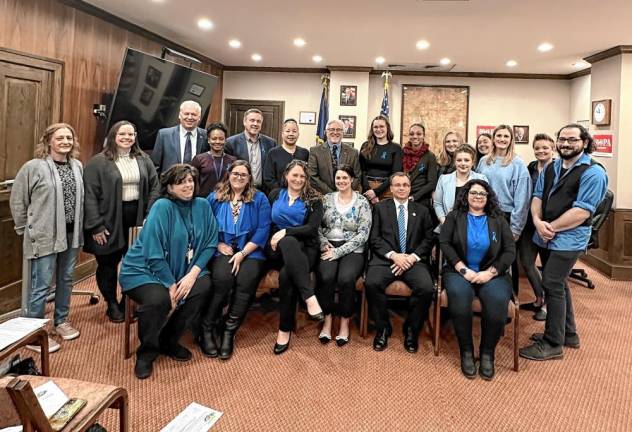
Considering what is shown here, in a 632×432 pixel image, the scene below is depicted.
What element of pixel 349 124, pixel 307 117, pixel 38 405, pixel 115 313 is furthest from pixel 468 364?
pixel 307 117

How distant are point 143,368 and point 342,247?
1.50m

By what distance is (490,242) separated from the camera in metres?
2.69

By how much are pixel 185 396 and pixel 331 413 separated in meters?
0.80

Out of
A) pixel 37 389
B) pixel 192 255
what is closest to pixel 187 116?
pixel 192 255

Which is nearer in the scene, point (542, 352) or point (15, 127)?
point (542, 352)

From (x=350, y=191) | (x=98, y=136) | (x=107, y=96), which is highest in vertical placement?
(x=107, y=96)

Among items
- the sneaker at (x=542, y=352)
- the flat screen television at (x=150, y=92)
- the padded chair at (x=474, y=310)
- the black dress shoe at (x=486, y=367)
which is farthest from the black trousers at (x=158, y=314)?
the flat screen television at (x=150, y=92)

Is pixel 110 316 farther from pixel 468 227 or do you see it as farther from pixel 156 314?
pixel 468 227

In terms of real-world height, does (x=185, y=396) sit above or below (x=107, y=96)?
below

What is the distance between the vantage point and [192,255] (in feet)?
8.68

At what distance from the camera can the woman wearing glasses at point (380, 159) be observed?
348cm

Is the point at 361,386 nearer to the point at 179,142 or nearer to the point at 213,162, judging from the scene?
the point at 213,162

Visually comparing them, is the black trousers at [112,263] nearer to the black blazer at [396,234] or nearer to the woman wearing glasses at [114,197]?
the woman wearing glasses at [114,197]

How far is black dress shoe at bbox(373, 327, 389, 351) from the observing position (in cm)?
279
